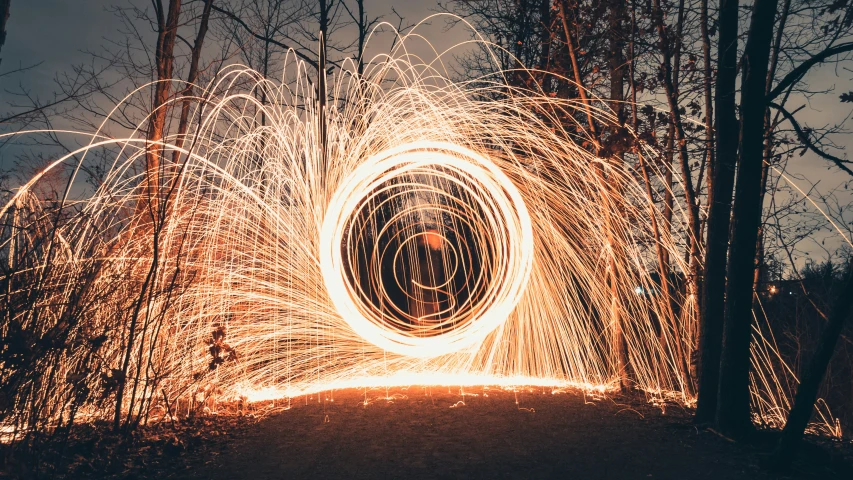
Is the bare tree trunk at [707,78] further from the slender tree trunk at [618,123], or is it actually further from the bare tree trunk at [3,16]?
the bare tree trunk at [3,16]

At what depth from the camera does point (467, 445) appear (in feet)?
18.7

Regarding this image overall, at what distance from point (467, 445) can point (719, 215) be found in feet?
11.8

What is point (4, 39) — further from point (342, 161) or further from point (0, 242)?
point (342, 161)

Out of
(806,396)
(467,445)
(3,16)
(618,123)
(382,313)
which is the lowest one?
(467,445)

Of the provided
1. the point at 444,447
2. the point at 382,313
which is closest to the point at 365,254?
the point at 382,313

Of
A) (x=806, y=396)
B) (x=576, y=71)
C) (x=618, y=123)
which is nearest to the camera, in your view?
(x=806, y=396)

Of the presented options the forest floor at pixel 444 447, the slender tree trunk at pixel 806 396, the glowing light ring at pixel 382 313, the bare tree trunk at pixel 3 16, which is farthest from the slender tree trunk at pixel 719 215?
the bare tree trunk at pixel 3 16

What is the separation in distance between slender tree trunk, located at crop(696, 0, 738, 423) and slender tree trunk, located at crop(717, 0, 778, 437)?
0.44 meters

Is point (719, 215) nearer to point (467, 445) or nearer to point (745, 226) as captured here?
point (745, 226)

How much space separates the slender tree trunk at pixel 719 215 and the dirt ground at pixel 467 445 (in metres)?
0.57

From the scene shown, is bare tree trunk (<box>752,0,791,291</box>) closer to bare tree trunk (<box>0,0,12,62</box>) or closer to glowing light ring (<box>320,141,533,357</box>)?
glowing light ring (<box>320,141,533,357</box>)

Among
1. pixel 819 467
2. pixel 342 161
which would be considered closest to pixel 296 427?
pixel 342 161

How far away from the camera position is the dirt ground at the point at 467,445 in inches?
197

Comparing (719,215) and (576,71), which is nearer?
(719,215)
